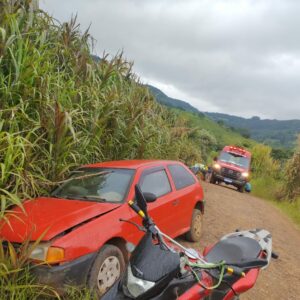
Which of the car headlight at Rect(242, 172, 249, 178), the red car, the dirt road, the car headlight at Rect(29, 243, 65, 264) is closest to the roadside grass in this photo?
the car headlight at Rect(242, 172, 249, 178)

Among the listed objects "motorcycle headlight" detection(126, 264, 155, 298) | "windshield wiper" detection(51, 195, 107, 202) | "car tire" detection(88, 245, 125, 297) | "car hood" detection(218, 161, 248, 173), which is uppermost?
"motorcycle headlight" detection(126, 264, 155, 298)

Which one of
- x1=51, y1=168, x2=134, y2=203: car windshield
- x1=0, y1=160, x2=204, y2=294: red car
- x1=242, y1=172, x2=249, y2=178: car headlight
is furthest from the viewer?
x1=242, y1=172, x2=249, y2=178: car headlight

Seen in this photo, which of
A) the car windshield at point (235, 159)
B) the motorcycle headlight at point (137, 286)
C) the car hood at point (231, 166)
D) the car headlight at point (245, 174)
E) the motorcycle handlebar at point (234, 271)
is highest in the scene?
the motorcycle handlebar at point (234, 271)

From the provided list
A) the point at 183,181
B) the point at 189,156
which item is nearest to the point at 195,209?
the point at 183,181

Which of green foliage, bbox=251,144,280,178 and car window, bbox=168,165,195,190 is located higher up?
car window, bbox=168,165,195,190

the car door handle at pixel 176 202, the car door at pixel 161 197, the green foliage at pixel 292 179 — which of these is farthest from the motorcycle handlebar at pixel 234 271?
the green foliage at pixel 292 179

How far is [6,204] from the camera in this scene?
5105mm

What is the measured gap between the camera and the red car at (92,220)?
422 centimetres

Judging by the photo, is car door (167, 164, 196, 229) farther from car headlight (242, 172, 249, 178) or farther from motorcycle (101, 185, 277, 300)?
car headlight (242, 172, 249, 178)

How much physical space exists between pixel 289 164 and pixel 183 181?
14651 mm

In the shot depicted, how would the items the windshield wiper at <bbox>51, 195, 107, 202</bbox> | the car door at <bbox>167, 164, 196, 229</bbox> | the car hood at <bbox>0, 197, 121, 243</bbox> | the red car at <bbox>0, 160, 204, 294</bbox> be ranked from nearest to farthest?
1. the red car at <bbox>0, 160, 204, 294</bbox>
2. the car hood at <bbox>0, 197, 121, 243</bbox>
3. the windshield wiper at <bbox>51, 195, 107, 202</bbox>
4. the car door at <bbox>167, 164, 196, 229</bbox>

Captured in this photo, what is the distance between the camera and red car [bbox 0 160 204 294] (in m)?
4.22

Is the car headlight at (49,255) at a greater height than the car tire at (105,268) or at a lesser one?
greater

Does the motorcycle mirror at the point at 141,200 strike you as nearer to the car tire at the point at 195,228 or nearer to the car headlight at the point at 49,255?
the car headlight at the point at 49,255
